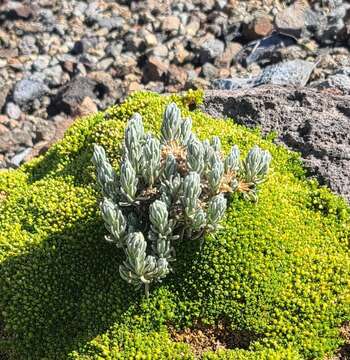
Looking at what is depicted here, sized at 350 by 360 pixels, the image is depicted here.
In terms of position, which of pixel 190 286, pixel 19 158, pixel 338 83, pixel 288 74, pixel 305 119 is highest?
pixel 338 83

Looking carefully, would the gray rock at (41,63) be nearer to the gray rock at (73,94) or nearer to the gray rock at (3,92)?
the gray rock at (3,92)

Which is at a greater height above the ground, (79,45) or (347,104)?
(347,104)

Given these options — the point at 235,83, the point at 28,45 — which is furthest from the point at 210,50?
the point at 28,45

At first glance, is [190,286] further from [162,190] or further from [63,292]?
[63,292]

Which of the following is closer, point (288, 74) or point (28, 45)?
point (288, 74)

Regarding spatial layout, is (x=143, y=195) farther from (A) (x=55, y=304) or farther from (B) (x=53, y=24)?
(B) (x=53, y=24)

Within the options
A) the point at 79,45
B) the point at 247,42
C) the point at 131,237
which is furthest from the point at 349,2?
the point at 131,237

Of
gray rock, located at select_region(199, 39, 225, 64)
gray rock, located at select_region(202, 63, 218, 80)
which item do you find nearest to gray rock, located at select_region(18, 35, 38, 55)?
gray rock, located at select_region(199, 39, 225, 64)
